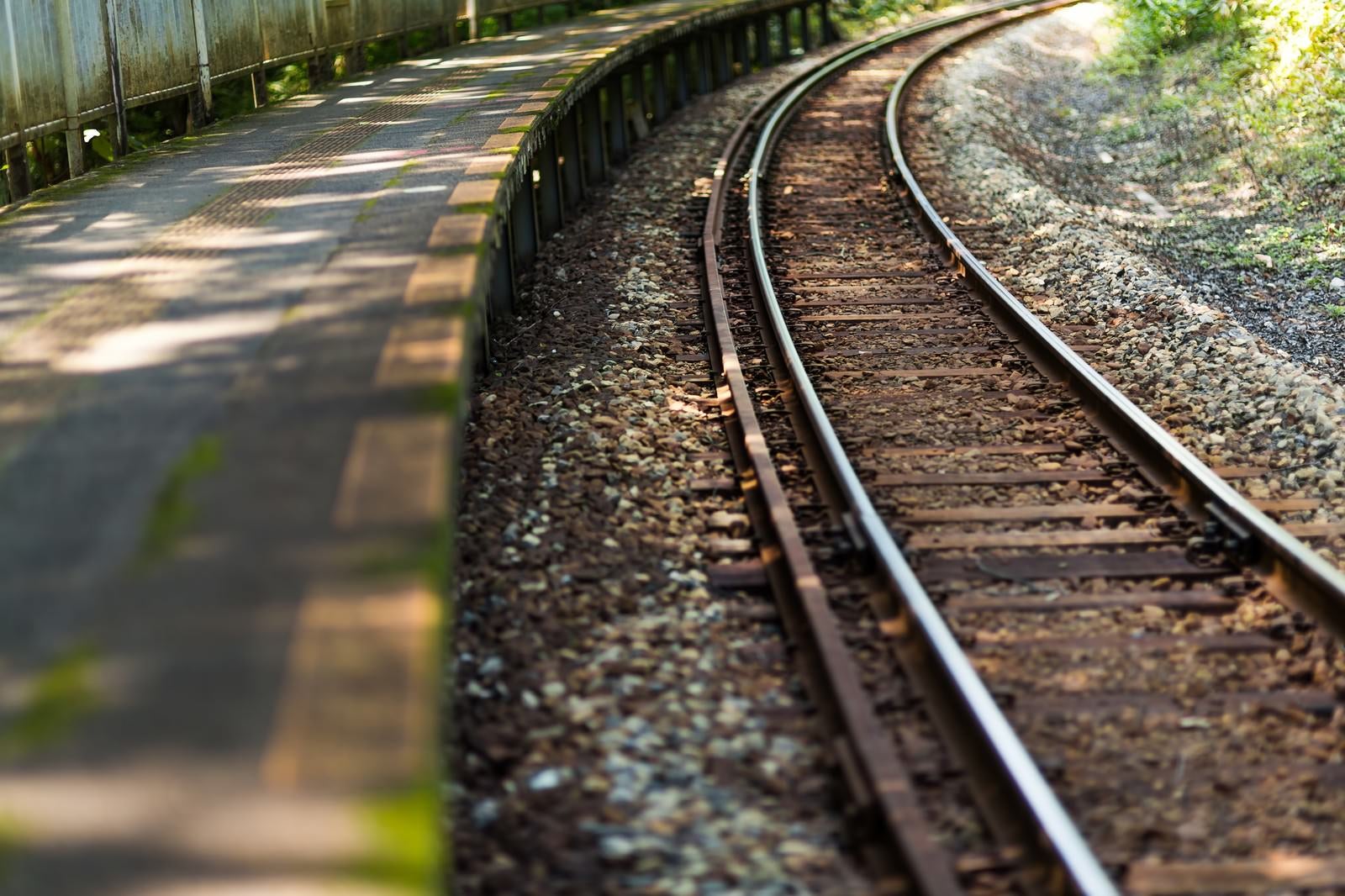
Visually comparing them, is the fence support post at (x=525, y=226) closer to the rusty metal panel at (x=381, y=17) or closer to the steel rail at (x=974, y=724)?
the steel rail at (x=974, y=724)

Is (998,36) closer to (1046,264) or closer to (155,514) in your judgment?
(1046,264)

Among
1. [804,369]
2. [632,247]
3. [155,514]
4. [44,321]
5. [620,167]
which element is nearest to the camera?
[155,514]

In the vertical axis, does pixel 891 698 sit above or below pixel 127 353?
below

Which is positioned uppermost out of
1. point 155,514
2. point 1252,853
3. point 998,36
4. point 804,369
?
point 998,36

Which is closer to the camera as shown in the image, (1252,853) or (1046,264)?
(1252,853)

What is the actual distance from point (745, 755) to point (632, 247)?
742cm

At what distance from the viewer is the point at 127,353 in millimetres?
5098

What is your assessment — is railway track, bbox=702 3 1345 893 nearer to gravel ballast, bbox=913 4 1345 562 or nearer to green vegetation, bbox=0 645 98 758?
gravel ballast, bbox=913 4 1345 562

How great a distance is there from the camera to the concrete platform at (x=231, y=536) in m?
2.47

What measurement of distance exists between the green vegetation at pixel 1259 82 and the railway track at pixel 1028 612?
5994mm

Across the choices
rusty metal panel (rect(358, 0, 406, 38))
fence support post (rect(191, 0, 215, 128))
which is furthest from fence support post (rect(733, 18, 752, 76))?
fence support post (rect(191, 0, 215, 128))

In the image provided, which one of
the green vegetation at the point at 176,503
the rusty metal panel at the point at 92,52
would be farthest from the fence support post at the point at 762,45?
the green vegetation at the point at 176,503

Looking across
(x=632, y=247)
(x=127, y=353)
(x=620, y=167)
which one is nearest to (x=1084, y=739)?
(x=127, y=353)

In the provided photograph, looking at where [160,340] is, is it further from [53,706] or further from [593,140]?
[593,140]
